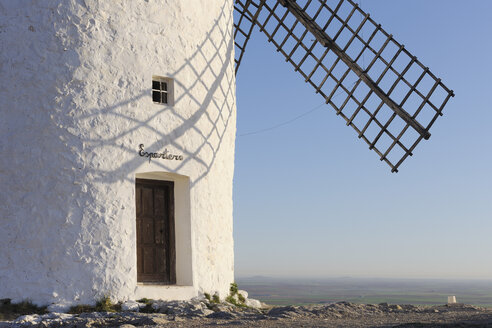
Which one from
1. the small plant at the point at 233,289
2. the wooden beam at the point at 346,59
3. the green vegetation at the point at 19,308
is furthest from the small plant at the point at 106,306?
the wooden beam at the point at 346,59

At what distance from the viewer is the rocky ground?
27.3 feet

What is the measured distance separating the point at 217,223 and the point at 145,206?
1.36 meters

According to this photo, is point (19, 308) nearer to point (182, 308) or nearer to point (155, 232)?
point (182, 308)

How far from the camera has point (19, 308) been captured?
30.5 ft

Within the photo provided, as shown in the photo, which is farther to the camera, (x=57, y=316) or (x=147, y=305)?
(x=147, y=305)

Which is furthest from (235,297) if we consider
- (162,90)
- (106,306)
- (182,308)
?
(162,90)

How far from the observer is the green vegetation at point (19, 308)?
9219 mm

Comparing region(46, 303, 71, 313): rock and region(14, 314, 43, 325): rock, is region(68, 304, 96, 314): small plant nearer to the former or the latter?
region(46, 303, 71, 313): rock

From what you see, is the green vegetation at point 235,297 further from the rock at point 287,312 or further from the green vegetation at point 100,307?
the green vegetation at point 100,307

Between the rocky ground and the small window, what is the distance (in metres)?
3.32

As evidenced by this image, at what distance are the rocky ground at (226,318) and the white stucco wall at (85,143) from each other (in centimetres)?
54

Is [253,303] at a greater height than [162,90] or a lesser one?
lesser

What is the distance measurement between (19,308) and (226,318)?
2937 millimetres

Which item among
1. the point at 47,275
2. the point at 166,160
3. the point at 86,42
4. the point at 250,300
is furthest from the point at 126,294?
the point at 86,42
